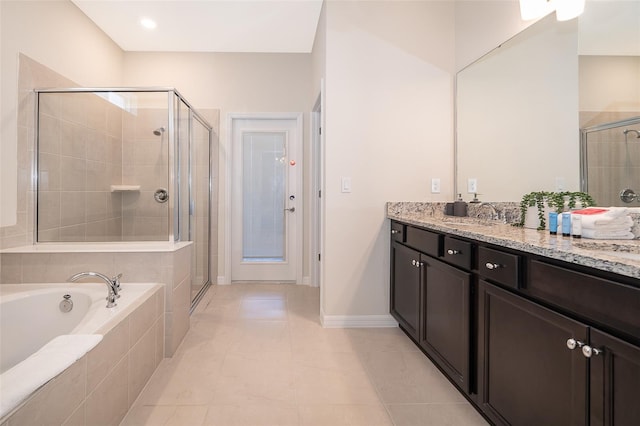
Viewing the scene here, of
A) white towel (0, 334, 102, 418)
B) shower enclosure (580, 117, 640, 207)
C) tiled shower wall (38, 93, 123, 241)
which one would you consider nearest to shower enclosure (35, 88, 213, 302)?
tiled shower wall (38, 93, 123, 241)

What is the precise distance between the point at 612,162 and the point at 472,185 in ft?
3.41

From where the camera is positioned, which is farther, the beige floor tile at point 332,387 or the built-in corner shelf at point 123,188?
the built-in corner shelf at point 123,188

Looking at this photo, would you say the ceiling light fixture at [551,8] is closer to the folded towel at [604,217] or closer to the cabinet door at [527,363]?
the folded towel at [604,217]

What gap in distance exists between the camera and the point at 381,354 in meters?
2.18

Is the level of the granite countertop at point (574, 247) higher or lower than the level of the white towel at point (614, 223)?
lower

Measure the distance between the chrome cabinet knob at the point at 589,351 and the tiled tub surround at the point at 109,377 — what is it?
1514 millimetres

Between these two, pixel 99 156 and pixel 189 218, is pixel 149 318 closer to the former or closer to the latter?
pixel 189 218

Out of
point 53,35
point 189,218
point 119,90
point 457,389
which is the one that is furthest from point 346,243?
point 53,35

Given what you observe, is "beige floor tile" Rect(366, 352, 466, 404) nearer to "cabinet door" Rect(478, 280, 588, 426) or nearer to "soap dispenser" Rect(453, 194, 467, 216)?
"cabinet door" Rect(478, 280, 588, 426)

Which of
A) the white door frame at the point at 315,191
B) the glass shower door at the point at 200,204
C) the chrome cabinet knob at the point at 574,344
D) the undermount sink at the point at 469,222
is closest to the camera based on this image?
the chrome cabinet knob at the point at 574,344

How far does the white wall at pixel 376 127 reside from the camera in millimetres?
2590

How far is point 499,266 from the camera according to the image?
1.32 m

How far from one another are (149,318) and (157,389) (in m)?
0.37

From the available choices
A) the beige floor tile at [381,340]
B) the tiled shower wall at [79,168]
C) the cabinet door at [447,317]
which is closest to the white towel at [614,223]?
the cabinet door at [447,317]
